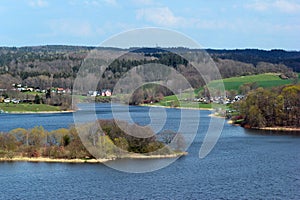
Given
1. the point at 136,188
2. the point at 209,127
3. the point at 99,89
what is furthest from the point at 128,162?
the point at 99,89

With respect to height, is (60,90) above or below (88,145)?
above

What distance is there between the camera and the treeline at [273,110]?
123 feet

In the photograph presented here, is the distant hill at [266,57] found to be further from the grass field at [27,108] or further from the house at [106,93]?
the grass field at [27,108]

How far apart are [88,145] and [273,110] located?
18222 millimetres

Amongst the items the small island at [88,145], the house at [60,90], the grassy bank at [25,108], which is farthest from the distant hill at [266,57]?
the small island at [88,145]

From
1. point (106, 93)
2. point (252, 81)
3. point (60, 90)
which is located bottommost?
point (106, 93)

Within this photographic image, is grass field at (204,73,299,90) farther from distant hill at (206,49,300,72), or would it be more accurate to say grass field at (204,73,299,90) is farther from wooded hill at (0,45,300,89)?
distant hill at (206,49,300,72)

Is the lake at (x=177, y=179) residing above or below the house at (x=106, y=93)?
below

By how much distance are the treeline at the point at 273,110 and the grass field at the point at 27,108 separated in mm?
22828

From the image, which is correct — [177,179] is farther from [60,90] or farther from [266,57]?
[266,57]

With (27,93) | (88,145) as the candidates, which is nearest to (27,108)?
(27,93)

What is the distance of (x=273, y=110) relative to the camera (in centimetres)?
3778

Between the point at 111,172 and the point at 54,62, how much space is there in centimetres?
7043

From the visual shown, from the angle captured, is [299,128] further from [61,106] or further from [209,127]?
[61,106]
